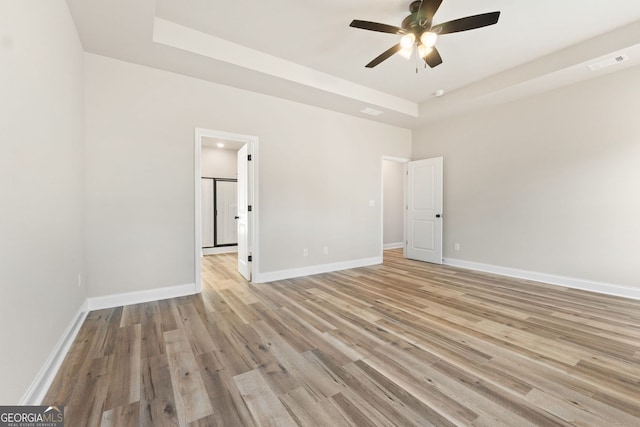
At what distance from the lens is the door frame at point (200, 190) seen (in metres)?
3.53

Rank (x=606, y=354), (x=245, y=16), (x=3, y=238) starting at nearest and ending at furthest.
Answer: (x=3, y=238), (x=606, y=354), (x=245, y=16)

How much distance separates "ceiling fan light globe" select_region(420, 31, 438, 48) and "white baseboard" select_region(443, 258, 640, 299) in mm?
3809

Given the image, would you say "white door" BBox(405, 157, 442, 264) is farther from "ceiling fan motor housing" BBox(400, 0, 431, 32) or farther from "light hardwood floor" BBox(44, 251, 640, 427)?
"ceiling fan motor housing" BBox(400, 0, 431, 32)

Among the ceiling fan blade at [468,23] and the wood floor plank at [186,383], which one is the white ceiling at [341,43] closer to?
the ceiling fan blade at [468,23]

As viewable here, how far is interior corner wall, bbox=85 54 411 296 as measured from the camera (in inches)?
119

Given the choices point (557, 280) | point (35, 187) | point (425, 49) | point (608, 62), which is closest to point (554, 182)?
point (557, 280)

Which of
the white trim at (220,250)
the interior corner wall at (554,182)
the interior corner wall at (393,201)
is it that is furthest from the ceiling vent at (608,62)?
the white trim at (220,250)

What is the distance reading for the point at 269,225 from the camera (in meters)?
4.15

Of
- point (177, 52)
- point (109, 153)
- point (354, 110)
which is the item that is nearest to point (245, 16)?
point (177, 52)

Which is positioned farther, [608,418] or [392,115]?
[392,115]

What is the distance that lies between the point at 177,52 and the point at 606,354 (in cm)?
486

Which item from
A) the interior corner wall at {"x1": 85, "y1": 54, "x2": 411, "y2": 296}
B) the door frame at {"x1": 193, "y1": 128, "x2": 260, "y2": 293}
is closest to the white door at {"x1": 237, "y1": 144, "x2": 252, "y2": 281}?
the door frame at {"x1": 193, "y1": 128, "x2": 260, "y2": 293}

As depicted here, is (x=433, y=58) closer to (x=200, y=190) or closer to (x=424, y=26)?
(x=424, y=26)

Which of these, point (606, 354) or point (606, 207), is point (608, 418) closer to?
point (606, 354)
